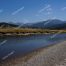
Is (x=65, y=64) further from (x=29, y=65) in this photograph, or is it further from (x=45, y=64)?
(x=29, y=65)

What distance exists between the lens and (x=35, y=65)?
55.9 ft

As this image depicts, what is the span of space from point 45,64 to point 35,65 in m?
0.96

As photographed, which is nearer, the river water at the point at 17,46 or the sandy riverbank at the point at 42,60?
the sandy riverbank at the point at 42,60

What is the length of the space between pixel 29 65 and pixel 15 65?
5.72ft

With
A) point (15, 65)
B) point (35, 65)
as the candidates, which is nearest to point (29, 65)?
point (35, 65)

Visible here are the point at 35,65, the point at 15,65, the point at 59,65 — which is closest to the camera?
the point at 59,65

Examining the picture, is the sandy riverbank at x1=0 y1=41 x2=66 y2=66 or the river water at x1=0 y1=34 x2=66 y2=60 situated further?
the river water at x1=0 y1=34 x2=66 y2=60

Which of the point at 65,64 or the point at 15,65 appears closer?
the point at 65,64

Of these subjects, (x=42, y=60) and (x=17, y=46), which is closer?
(x=42, y=60)

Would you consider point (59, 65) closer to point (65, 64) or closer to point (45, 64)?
point (65, 64)

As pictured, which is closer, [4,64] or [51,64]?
[51,64]

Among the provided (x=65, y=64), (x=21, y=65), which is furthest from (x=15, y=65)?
(x=65, y=64)

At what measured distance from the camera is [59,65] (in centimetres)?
1597

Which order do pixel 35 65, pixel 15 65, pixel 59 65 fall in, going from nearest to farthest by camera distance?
pixel 59 65 → pixel 35 65 → pixel 15 65
